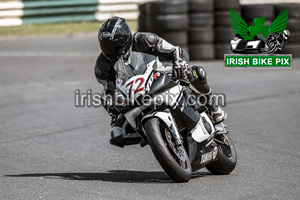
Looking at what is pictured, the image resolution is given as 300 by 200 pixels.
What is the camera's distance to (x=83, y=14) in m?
20.4

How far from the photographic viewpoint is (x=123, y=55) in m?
5.62

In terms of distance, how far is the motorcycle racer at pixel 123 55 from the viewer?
221 inches

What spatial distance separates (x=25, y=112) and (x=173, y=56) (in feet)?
14.5

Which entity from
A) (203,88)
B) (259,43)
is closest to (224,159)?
(203,88)

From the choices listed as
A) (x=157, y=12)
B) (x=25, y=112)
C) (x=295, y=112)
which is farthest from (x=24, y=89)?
(x=295, y=112)

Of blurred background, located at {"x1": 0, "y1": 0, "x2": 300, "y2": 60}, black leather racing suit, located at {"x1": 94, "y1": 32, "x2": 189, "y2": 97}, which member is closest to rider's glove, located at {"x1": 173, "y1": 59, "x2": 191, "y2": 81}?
black leather racing suit, located at {"x1": 94, "y1": 32, "x2": 189, "y2": 97}

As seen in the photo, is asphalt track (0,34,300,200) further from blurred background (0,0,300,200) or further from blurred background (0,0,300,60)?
blurred background (0,0,300,60)

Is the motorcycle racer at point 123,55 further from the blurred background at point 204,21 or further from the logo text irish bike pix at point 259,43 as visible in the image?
the blurred background at point 204,21

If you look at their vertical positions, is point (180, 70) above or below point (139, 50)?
below

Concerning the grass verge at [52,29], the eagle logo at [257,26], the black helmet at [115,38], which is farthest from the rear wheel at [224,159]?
the grass verge at [52,29]

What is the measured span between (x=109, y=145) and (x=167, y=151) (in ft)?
7.61

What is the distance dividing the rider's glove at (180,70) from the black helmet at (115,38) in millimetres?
441

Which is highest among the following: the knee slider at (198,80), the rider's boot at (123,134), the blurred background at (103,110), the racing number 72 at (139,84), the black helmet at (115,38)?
the black helmet at (115,38)

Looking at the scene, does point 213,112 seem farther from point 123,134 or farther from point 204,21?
point 204,21
